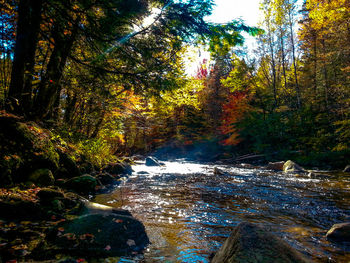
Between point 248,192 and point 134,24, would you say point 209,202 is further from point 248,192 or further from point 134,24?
point 134,24

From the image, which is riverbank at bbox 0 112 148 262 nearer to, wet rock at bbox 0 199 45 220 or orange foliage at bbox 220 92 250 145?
wet rock at bbox 0 199 45 220

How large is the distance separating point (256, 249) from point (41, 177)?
4.50 metres

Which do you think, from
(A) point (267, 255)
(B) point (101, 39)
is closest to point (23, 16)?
(B) point (101, 39)

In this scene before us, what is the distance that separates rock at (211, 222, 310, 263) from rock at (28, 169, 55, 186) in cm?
403

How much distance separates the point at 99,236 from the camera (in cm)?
286

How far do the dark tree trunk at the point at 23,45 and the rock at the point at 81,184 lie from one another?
86.6 inches

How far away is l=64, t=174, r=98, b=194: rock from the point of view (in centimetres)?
539

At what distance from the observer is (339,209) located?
4.89 meters

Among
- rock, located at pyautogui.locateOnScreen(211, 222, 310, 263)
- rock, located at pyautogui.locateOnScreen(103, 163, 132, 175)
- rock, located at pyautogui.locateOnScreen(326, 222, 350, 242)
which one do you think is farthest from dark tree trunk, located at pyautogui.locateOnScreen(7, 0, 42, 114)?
rock, located at pyautogui.locateOnScreen(326, 222, 350, 242)

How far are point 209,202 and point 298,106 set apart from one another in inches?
664

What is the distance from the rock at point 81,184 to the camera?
5395mm

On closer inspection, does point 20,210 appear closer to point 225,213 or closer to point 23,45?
point 23,45

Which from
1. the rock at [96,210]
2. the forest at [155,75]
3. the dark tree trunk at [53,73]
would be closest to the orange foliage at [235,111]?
the forest at [155,75]

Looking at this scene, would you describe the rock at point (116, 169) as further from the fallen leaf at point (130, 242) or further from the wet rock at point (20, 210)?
the fallen leaf at point (130, 242)
